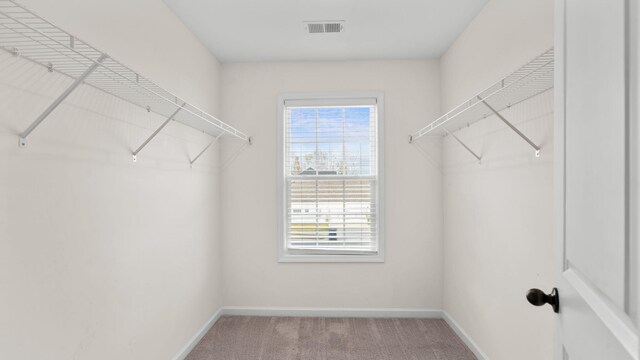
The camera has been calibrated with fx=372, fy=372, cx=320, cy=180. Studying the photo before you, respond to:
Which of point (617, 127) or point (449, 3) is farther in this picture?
point (449, 3)

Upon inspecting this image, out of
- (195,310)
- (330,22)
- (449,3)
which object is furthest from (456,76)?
(195,310)

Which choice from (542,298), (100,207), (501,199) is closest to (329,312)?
(501,199)

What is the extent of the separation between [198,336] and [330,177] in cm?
175

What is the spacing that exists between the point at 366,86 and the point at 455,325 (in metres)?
2.22

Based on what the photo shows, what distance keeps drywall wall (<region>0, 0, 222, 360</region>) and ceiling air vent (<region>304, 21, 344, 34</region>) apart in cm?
90

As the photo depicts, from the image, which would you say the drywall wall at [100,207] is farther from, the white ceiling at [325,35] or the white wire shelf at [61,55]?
the white ceiling at [325,35]

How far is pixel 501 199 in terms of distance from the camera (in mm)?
2262

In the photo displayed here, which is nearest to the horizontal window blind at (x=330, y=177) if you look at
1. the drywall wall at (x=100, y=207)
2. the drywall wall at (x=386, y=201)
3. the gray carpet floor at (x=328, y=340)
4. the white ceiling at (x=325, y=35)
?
the drywall wall at (x=386, y=201)

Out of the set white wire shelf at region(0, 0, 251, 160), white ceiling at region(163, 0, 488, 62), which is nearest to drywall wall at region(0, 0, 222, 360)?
white wire shelf at region(0, 0, 251, 160)

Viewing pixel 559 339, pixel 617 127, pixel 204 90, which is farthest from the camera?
pixel 204 90

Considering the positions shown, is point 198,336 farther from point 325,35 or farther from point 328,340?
point 325,35

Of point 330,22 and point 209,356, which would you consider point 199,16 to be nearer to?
point 330,22

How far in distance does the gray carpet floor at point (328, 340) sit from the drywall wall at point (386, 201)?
20 cm

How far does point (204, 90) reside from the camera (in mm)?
3082
